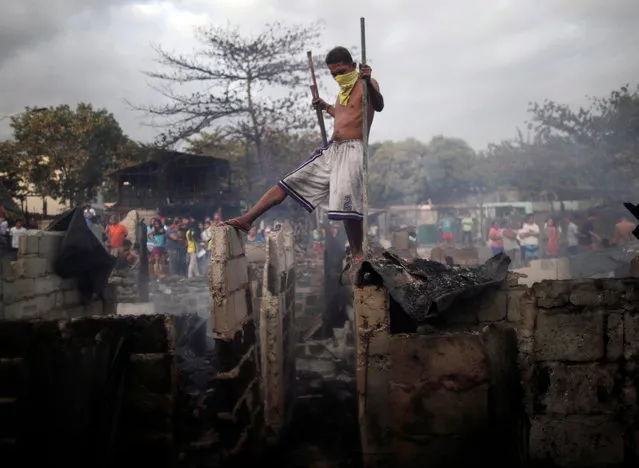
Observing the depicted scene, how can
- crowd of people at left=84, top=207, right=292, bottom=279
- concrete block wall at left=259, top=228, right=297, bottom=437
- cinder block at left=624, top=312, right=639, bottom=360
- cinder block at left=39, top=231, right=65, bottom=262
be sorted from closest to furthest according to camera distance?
cinder block at left=624, top=312, right=639, bottom=360 → concrete block wall at left=259, top=228, right=297, bottom=437 → cinder block at left=39, top=231, right=65, bottom=262 → crowd of people at left=84, top=207, right=292, bottom=279

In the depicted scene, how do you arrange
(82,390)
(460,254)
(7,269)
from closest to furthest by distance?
1. (82,390)
2. (7,269)
3. (460,254)

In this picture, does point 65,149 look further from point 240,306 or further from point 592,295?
point 592,295

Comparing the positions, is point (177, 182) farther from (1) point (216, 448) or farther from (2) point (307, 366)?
(1) point (216, 448)

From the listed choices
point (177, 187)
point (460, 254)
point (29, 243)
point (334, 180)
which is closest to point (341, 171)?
point (334, 180)

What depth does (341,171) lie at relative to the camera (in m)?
4.28

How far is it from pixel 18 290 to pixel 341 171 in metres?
4.06

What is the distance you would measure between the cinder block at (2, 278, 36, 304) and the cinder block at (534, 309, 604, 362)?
543 cm

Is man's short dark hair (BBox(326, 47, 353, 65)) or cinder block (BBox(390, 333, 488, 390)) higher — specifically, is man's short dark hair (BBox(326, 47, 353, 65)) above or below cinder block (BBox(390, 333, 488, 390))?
above

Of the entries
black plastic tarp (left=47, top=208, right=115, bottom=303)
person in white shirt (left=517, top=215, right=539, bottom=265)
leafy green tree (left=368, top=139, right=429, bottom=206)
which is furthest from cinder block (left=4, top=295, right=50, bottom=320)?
leafy green tree (left=368, top=139, right=429, bottom=206)

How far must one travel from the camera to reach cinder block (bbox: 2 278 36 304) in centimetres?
543

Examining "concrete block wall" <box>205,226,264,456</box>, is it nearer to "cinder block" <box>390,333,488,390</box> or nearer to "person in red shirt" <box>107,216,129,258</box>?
"cinder block" <box>390,333,488,390</box>

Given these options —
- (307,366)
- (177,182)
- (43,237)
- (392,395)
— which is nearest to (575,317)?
(392,395)

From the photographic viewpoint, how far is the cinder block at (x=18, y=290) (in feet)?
17.8

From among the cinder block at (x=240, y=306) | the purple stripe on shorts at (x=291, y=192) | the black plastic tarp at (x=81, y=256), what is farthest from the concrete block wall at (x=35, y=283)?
the purple stripe on shorts at (x=291, y=192)
